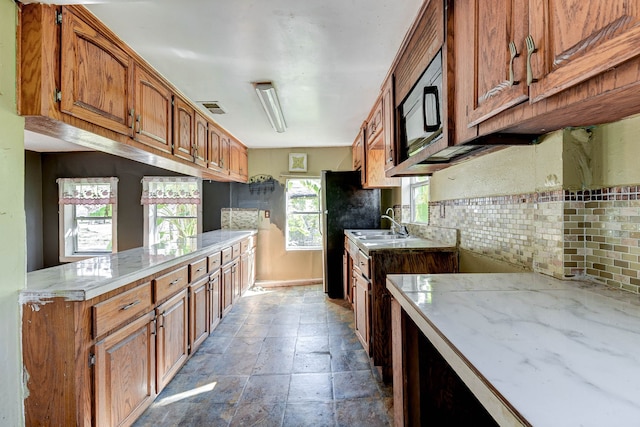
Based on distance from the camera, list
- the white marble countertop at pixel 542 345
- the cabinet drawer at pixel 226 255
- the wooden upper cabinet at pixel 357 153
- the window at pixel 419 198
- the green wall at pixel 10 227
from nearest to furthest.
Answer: the white marble countertop at pixel 542 345 < the green wall at pixel 10 227 < the window at pixel 419 198 < the cabinet drawer at pixel 226 255 < the wooden upper cabinet at pixel 357 153

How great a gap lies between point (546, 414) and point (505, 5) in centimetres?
110

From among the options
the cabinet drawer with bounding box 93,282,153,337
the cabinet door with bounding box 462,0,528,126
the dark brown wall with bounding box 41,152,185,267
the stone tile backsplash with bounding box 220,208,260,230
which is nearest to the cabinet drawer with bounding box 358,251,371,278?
the cabinet door with bounding box 462,0,528,126

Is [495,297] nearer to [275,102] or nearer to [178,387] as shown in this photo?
[178,387]

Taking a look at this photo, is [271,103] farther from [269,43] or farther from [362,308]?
[362,308]

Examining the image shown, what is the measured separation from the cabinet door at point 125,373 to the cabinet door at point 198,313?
566 millimetres

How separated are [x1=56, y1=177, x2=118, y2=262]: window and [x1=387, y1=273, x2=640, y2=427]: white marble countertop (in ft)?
15.9

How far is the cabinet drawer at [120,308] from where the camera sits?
1.41m

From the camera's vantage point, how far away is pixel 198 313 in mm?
2594

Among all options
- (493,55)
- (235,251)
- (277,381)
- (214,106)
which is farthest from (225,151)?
(493,55)

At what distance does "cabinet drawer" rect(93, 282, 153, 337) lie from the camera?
4.63ft

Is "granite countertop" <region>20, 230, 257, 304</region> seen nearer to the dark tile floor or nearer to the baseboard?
the dark tile floor

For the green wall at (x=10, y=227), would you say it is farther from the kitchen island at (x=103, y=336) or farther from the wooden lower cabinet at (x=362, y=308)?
the wooden lower cabinet at (x=362, y=308)

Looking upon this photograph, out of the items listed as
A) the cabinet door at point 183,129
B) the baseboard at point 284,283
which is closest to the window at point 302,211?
the baseboard at point 284,283

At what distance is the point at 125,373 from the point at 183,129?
192 cm
